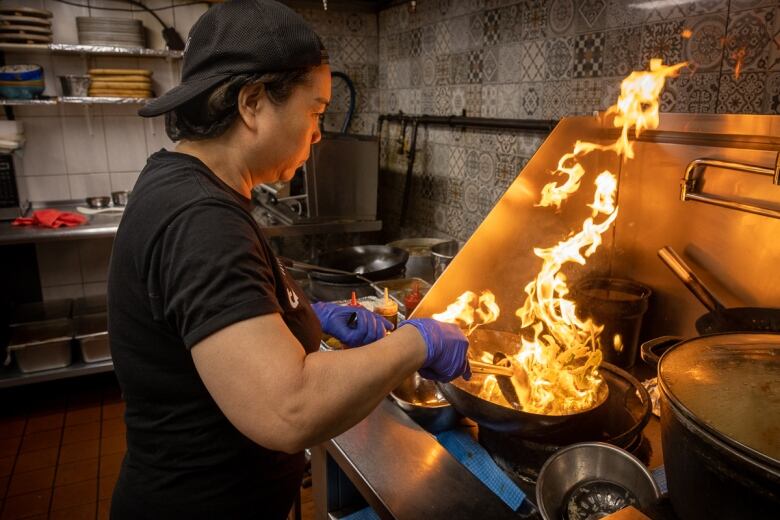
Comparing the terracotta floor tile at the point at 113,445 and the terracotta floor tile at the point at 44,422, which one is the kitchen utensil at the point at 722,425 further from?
the terracotta floor tile at the point at 44,422

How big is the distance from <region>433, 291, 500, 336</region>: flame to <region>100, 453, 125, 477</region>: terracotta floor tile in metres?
2.29

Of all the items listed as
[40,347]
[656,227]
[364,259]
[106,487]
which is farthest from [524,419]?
[40,347]

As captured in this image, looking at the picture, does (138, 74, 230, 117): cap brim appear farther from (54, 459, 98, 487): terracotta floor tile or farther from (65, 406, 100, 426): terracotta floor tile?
(65, 406, 100, 426): terracotta floor tile

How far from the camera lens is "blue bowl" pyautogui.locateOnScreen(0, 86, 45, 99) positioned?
140 inches

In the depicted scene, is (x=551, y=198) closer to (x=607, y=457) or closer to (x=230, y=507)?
(x=607, y=457)

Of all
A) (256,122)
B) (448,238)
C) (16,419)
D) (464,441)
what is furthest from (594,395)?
(16,419)

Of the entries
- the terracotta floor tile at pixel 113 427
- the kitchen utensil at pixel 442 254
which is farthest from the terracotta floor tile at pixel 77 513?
the kitchen utensil at pixel 442 254

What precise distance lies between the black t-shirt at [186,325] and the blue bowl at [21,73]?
3308 mm

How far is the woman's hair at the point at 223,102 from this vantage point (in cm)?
101

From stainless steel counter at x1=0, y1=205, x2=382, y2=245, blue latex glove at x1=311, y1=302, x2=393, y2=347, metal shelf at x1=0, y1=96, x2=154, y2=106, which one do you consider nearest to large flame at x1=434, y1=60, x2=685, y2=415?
blue latex glove at x1=311, y1=302, x2=393, y2=347

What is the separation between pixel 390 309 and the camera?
199cm

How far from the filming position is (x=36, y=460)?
311 centimetres

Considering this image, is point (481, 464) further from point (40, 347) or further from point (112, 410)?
point (40, 347)

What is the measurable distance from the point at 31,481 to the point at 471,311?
2643mm
